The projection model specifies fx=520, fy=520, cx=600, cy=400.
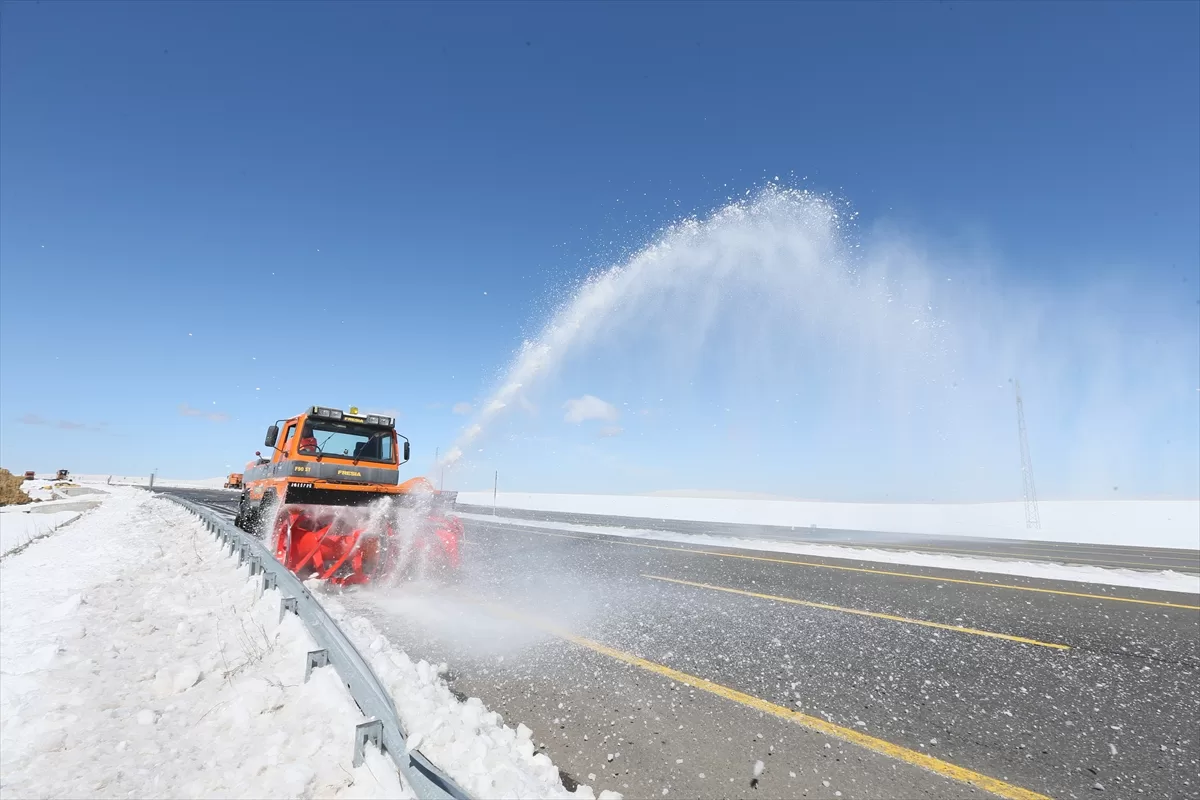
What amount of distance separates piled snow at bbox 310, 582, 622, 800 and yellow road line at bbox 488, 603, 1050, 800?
1.70 m

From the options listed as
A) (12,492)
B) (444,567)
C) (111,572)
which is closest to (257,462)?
(111,572)

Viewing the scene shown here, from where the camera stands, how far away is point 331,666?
11.5ft

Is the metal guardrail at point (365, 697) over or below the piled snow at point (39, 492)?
below

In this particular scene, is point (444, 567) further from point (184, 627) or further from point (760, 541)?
point (760, 541)

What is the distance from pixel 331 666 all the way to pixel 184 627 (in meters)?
2.52

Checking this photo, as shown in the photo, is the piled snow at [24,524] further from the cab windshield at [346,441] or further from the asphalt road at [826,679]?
the asphalt road at [826,679]

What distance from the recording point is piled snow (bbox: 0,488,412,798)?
8.13ft

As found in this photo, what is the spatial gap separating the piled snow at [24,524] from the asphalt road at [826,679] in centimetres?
1412

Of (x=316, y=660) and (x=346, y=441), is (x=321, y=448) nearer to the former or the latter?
(x=346, y=441)

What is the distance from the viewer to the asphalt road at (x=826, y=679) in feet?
10.6

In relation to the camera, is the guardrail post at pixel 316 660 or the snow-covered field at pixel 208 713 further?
the guardrail post at pixel 316 660

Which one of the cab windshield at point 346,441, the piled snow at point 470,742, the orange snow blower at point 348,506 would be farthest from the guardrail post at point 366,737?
the cab windshield at point 346,441

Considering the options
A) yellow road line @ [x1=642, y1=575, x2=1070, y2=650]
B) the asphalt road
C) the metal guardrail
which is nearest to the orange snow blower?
the asphalt road

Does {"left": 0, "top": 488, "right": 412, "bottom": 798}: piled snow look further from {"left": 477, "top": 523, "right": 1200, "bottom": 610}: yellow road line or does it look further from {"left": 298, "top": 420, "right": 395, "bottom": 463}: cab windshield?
{"left": 477, "top": 523, "right": 1200, "bottom": 610}: yellow road line
